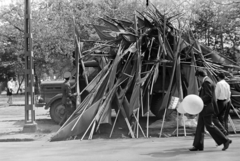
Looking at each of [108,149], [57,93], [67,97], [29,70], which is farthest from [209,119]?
[57,93]

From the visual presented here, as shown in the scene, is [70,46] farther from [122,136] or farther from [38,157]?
[38,157]

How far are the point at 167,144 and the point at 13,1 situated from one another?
3042cm

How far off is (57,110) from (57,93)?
4.99 feet

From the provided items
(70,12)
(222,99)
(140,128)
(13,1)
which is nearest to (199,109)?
(222,99)

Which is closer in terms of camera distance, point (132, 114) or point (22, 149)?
point (22, 149)

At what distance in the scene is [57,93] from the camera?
54.9 feet

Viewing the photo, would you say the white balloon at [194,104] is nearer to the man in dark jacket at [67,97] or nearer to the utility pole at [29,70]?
the man in dark jacket at [67,97]

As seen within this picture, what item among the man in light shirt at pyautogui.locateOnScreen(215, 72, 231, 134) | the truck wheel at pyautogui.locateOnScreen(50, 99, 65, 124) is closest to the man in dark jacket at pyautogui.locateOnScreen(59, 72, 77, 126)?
the truck wheel at pyautogui.locateOnScreen(50, 99, 65, 124)

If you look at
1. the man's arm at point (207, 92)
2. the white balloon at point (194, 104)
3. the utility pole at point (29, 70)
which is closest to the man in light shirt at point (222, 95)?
the man's arm at point (207, 92)

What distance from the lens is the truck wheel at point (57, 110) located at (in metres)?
15.3

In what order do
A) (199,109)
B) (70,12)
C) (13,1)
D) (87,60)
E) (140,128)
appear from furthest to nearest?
(13,1), (70,12), (87,60), (140,128), (199,109)

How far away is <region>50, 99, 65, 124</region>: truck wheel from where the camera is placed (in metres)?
15.3

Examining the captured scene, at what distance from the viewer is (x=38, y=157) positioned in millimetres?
8859

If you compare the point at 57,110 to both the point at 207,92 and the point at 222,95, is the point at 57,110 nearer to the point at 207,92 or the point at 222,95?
→ the point at 222,95
